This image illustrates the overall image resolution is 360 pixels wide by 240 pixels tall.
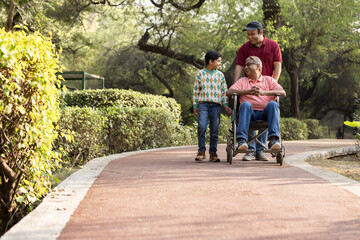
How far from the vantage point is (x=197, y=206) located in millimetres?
4023

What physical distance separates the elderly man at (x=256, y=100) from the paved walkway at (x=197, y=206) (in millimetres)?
775

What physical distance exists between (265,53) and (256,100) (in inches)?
34.8

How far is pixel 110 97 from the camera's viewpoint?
12.3 metres

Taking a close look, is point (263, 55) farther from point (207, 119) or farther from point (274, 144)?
point (274, 144)

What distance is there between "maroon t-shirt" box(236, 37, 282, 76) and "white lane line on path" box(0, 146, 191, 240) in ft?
11.4

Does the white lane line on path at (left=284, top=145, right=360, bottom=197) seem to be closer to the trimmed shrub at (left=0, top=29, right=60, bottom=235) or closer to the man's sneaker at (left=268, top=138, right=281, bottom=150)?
the man's sneaker at (left=268, top=138, right=281, bottom=150)

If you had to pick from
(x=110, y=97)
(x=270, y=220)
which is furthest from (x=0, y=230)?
(x=110, y=97)

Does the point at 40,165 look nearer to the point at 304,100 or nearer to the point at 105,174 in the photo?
the point at 105,174

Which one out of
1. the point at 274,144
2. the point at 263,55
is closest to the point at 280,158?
the point at 274,144

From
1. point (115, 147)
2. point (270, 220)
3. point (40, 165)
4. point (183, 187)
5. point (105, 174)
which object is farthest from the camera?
point (115, 147)

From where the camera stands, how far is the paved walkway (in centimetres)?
318

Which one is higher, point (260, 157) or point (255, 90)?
point (255, 90)

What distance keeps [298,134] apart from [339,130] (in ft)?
56.3

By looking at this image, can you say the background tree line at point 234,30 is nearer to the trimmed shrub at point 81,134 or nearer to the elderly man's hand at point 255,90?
the trimmed shrub at point 81,134
